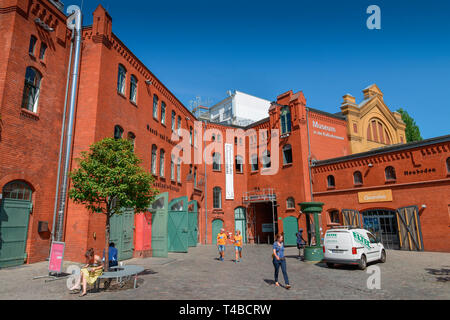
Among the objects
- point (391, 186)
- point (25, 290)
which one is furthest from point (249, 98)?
point (25, 290)

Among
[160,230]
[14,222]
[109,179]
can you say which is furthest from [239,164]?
[109,179]

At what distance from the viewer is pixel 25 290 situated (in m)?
8.24

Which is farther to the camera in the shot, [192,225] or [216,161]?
[216,161]

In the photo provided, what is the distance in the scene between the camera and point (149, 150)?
19.7m

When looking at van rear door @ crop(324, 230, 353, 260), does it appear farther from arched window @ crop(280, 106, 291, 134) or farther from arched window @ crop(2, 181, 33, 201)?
arched window @ crop(280, 106, 291, 134)

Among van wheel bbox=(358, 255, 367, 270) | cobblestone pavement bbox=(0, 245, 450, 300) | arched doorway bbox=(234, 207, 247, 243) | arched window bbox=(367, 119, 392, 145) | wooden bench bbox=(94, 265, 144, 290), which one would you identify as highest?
arched window bbox=(367, 119, 392, 145)

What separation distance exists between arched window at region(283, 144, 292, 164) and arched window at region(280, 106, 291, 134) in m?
1.50

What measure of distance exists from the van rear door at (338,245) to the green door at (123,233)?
10.1m

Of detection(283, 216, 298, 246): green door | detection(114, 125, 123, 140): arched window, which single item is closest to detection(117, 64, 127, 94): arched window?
detection(114, 125, 123, 140): arched window

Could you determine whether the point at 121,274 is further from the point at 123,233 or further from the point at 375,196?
the point at 375,196

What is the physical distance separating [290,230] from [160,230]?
12.7 m

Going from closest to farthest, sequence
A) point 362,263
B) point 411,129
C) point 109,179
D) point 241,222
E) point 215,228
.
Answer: point 109,179, point 362,263, point 215,228, point 241,222, point 411,129

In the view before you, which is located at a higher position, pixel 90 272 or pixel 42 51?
pixel 42 51

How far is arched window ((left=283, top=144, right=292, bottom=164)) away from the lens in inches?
1073
